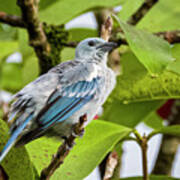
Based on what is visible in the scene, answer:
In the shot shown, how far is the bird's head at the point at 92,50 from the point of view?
2.22m

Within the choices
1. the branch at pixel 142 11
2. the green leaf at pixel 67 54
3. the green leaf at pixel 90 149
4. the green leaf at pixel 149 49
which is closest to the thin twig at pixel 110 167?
the green leaf at pixel 90 149

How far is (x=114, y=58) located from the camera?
9.36 feet

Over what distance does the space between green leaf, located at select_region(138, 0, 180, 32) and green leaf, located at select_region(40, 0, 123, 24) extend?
0.78 feet

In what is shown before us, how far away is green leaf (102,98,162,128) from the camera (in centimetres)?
256

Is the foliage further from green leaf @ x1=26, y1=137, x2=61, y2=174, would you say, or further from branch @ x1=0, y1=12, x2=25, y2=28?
branch @ x1=0, y1=12, x2=25, y2=28

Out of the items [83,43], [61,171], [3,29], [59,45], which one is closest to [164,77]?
[83,43]

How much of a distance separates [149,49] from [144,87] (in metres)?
0.73

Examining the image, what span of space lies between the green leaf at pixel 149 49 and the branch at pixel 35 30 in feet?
1.72

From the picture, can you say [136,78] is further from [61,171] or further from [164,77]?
[61,171]

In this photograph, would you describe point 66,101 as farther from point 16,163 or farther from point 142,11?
point 142,11

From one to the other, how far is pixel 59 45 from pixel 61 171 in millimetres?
914

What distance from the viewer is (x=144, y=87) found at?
2.45 m

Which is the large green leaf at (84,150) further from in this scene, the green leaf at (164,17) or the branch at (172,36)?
the green leaf at (164,17)

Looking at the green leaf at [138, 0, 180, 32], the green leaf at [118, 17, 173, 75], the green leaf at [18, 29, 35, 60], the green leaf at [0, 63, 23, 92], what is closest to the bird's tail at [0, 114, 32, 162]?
the green leaf at [118, 17, 173, 75]
